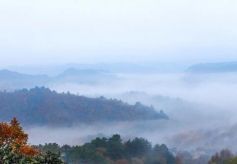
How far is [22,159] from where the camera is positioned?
36.8m

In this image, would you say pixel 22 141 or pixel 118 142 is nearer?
pixel 22 141

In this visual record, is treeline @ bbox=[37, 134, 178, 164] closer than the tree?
No

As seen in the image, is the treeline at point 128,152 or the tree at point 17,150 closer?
the tree at point 17,150

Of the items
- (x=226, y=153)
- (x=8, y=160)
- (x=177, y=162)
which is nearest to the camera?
(x=8, y=160)

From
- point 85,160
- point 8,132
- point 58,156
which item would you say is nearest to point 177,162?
point 85,160

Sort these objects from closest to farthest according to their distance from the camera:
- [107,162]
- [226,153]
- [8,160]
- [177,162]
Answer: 1. [8,160]
2. [107,162]
3. [177,162]
4. [226,153]

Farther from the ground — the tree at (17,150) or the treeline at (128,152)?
the treeline at (128,152)

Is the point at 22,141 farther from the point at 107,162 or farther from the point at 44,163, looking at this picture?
the point at 107,162

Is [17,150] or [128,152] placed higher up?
[128,152]

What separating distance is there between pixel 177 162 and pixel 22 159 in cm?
14712

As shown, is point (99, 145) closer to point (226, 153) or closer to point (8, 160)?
point (226, 153)

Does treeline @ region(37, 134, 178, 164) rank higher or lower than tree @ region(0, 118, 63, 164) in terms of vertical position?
higher

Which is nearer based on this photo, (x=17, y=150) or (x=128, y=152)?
(x=17, y=150)

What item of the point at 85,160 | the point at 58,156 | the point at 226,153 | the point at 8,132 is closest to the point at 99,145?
the point at 85,160
